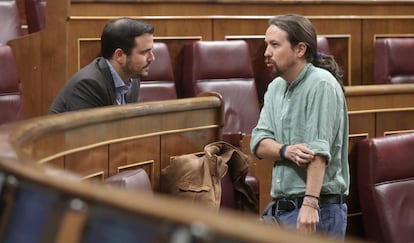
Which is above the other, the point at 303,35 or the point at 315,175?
the point at 303,35

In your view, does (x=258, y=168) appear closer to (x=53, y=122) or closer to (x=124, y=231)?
(x=53, y=122)

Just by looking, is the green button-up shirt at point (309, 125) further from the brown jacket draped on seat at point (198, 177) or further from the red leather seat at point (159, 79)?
the red leather seat at point (159, 79)

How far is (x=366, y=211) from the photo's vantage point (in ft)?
4.50

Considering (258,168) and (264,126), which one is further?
(258,168)

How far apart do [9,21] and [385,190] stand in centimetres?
75

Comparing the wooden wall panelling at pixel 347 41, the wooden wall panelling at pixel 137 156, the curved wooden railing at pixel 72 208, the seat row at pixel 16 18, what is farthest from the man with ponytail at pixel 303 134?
the wooden wall panelling at pixel 347 41

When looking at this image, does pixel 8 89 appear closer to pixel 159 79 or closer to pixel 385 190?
pixel 159 79

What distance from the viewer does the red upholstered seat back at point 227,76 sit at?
5.35ft

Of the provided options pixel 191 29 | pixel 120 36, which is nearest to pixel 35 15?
pixel 191 29

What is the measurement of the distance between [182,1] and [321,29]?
0.32 m

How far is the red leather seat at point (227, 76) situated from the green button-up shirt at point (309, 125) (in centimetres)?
52

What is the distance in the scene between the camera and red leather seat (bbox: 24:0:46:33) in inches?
68.9

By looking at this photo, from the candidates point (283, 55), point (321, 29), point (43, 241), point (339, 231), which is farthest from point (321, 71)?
point (321, 29)

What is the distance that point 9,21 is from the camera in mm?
1665
